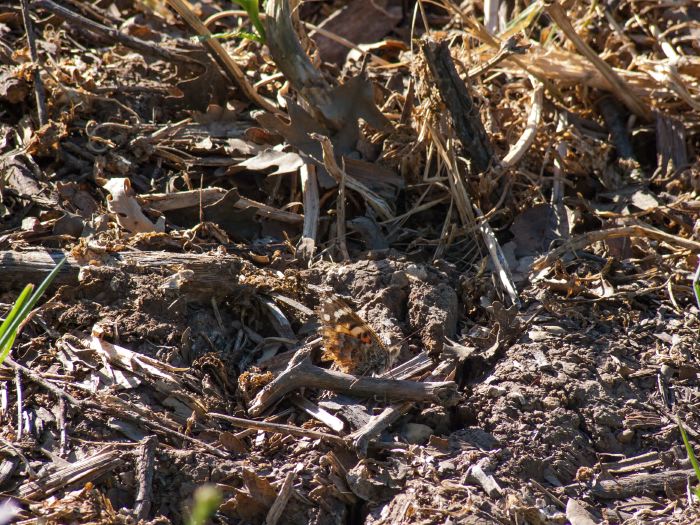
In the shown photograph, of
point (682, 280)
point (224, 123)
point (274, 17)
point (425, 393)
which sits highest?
point (274, 17)

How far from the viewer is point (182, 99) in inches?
141

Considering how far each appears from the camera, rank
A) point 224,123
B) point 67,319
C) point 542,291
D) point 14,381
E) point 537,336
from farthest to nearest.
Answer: point 224,123
point 542,291
point 537,336
point 67,319
point 14,381

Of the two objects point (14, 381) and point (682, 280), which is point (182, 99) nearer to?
point (14, 381)

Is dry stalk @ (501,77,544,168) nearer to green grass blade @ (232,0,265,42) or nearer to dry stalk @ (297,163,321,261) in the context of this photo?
dry stalk @ (297,163,321,261)

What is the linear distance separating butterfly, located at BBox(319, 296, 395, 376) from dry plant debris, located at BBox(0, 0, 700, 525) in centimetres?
1

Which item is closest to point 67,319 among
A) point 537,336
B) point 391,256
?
point 391,256

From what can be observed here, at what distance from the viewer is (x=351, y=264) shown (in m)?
3.01

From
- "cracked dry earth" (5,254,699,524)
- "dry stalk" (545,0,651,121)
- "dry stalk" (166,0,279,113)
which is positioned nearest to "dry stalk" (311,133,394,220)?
"cracked dry earth" (5,254,699,524)

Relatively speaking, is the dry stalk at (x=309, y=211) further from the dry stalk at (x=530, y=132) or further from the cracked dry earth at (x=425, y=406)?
the dry stalk at (x=530, y=132)

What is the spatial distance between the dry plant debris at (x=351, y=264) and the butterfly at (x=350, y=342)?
0.04ft

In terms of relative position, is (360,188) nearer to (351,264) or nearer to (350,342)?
(351,264)

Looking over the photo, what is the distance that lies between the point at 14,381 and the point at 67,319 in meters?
0.29

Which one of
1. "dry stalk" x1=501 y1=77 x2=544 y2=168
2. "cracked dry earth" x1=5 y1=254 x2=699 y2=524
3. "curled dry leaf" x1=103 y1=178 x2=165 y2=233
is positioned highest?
"curled dry leaf" x1=103 y1=178 x2=165 y2=233

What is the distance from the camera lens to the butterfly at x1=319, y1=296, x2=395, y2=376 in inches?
104
